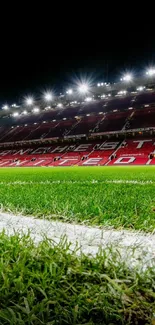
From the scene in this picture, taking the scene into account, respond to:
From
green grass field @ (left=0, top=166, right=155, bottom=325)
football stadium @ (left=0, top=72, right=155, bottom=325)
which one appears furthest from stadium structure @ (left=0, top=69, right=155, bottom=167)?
green grass field @ (left=0, top=166, right=155, bottom=325)

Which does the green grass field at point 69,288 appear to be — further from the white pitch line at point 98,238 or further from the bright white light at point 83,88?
the bright white light at point 83,88

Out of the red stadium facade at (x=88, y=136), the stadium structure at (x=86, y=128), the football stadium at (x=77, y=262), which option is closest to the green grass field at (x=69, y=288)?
the football stadium at (x=77, y=262)

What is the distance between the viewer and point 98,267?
134 cm

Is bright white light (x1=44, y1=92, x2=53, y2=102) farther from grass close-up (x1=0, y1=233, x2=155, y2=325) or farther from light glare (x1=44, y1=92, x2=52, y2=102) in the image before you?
grass close-up (x1=0, y1=233, x2=155, y2=325)

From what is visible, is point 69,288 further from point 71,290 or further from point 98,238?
point 98,238

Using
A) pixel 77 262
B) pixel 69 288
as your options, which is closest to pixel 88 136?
pixel 77 262

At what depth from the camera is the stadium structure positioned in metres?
37.3

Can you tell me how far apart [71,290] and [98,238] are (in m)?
0.79

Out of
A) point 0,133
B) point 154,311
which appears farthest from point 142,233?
point 0,133

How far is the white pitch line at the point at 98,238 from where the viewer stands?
1497 millimetres

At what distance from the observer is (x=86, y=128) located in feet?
154

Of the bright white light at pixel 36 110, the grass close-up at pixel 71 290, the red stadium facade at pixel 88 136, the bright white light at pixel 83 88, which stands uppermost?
the bright white light at pixel 83 88

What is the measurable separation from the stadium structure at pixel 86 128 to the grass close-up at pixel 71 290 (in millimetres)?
30581

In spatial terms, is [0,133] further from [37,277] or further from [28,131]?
[37,277]
